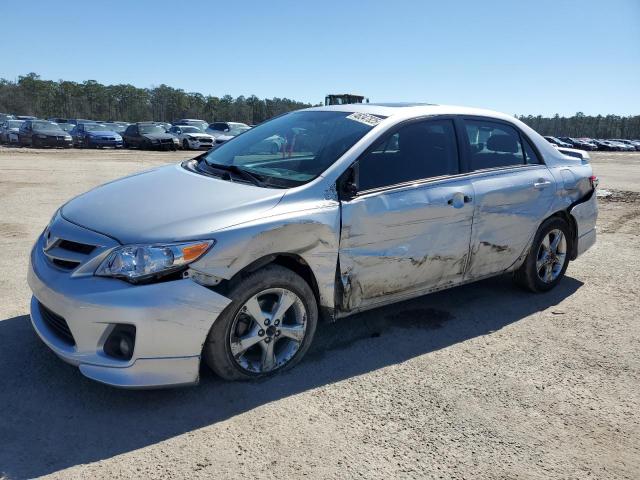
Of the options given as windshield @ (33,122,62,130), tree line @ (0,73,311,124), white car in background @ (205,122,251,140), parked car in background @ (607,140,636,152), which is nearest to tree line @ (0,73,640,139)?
tree line @ (0,73,311,124)

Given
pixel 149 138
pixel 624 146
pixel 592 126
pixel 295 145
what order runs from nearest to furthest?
pixel 295 145 → pixel 149 138 → pixel 624 146 → pixel 592 126

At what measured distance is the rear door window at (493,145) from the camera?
14.4 feet

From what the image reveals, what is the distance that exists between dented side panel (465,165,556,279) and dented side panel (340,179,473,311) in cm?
16

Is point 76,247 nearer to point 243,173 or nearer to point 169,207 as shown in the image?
point 169,207

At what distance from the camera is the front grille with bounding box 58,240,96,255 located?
2.95 m

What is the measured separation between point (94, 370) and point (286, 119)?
2.67m

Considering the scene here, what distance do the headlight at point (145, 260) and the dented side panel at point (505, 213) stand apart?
7.88 feet

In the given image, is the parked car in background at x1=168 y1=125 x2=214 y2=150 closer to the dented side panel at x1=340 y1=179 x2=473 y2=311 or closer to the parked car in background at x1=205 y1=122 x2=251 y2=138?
the parked car in background at x1=205 y1=122 x2=251 y2=138

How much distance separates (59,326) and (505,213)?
346 centimetres

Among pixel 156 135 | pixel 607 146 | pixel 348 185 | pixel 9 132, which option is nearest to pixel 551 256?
pixel 348 185

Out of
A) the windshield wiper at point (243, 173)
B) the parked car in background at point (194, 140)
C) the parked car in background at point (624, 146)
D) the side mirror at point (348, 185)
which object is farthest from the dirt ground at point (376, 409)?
→ the parked car in background at point (624, 146)

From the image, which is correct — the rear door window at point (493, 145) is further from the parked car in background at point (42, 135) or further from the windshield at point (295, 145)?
the parked car in background at point (42, 135)

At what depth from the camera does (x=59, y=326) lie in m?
3.02

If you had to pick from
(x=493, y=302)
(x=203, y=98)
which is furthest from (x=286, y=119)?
(x=203, y=98)
